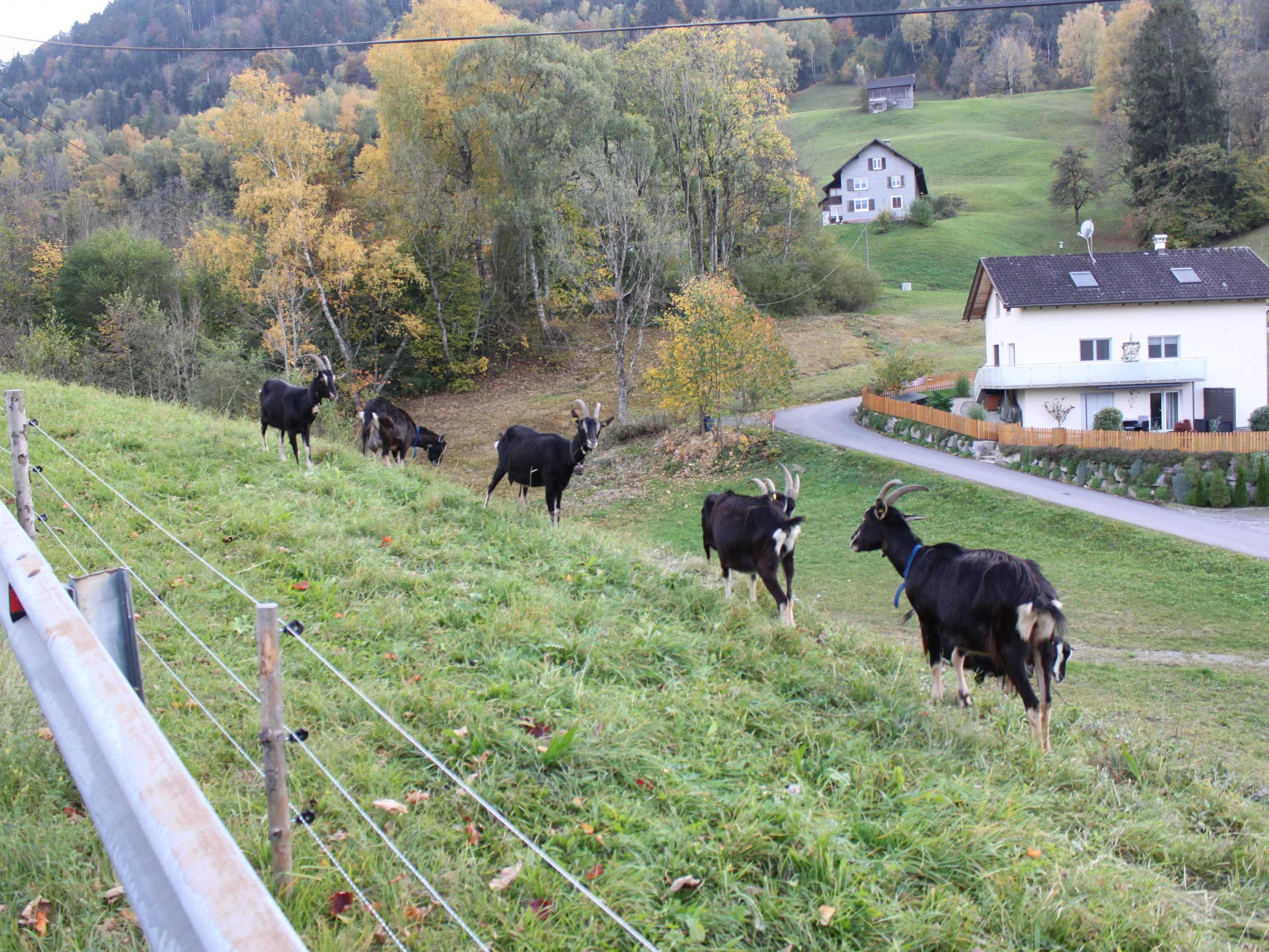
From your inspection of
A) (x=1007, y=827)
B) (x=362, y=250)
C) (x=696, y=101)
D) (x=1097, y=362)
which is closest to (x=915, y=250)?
(x=696, y=101)

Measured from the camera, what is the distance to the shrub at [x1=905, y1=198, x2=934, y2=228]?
70375 mm

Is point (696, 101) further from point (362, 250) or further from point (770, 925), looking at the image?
point (770, 925)

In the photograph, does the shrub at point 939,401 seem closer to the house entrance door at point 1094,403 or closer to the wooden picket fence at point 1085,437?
the wooden picket fence at point 1085,437

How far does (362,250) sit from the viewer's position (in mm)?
35000

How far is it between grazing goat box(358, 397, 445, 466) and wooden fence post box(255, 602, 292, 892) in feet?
45.5

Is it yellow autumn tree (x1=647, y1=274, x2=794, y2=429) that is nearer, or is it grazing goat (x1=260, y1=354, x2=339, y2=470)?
grazing goat (x1=260, y1=354, x2=339, y2=470)

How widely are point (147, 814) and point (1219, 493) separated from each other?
1030 inches

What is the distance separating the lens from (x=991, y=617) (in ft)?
24.6

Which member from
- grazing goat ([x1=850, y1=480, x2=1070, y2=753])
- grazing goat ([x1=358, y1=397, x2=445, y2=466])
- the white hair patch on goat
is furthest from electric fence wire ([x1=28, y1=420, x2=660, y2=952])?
grazing goat ([x1=358, y1=397, x2=445, y2=466])

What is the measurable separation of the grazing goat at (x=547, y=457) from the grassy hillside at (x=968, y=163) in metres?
44.3

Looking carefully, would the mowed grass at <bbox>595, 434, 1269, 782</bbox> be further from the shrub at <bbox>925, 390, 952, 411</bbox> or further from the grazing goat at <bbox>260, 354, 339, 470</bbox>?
the shrub at <bbox>925, 390, 952, 411</bbox>

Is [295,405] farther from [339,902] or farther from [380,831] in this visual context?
[380,831]

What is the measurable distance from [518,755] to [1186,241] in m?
64.9

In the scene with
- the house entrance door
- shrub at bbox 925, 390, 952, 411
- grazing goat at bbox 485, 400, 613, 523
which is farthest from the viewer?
shrub at bbox 925, 390, 952, 411
